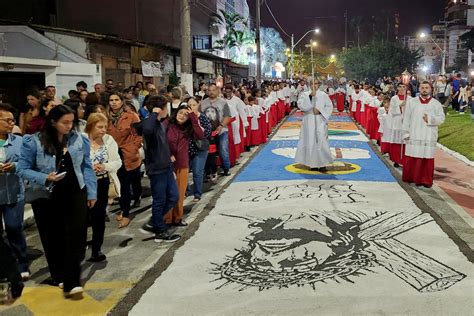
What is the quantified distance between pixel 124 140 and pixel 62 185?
8.30 ft

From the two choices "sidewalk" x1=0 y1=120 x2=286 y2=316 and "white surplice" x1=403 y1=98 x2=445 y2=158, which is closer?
"sidewalk" x1=0 y1=120 x2=286 y2=316

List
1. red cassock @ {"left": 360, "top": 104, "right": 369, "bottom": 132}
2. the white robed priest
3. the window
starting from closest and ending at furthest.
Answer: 1. the white robed priest
2. red cassock @ {"left": 360, "top": 104, "right": 369, "bottom": 132}
3. the window

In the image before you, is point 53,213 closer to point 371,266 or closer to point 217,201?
point 371,266

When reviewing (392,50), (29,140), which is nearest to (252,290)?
(29,140)

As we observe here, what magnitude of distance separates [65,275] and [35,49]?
1295 centimetres

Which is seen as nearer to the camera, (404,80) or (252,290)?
(252,290)

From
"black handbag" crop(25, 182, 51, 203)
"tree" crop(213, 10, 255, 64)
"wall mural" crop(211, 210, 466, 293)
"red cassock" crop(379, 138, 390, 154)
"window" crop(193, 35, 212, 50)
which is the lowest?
"wall mural" crop(211, 210, 466, 293)

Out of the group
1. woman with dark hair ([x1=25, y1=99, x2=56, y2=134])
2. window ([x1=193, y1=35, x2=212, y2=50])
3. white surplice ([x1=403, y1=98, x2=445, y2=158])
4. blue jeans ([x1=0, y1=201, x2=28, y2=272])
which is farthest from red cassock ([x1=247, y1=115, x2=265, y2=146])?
window ([x1=193, y1=35, x2=212, y2=50])

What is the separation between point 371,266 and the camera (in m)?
5.54

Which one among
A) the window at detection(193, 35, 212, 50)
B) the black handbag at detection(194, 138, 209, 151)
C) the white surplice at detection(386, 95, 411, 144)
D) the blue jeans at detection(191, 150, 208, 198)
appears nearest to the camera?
the black handbag at detection(194, 138, 209, 151)

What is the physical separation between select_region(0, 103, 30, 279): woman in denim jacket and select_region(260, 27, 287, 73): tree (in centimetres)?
6720

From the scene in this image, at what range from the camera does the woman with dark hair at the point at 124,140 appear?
23.7 ft

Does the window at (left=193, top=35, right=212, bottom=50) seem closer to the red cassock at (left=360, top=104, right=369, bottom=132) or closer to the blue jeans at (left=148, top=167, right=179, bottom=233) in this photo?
the red cassock at (left=360, top=104, right=369, bottom=132)

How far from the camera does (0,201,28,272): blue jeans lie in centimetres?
522
